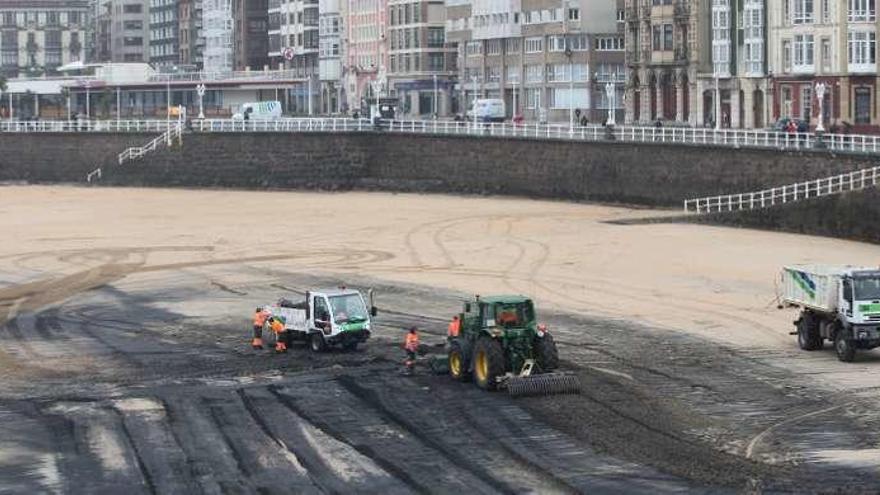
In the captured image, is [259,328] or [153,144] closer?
[259,328]

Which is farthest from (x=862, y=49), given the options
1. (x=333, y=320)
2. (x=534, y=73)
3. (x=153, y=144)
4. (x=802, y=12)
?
(x=333, y=320)

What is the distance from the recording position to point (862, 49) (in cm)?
10412

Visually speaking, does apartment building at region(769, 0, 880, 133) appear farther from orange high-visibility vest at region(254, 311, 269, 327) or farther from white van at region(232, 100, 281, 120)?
orange high-visibility vest at region(254, 311, 269, 327)

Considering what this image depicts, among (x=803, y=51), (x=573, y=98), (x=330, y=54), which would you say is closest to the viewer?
(x=803, y=51)

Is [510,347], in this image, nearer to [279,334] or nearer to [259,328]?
[279,334]

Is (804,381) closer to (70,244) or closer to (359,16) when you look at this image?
(70,244)

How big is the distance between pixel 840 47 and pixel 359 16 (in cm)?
8242

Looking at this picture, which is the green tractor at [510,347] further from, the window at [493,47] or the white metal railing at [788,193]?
the window at [493,47]

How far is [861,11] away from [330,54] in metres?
89.4

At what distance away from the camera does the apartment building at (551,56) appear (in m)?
142

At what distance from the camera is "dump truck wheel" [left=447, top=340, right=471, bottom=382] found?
4494cm

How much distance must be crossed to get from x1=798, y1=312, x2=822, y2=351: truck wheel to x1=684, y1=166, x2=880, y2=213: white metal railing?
2662 centimetres

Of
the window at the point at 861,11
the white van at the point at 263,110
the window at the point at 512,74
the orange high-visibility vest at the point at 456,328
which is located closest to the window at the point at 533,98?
the window at the point at 512,74

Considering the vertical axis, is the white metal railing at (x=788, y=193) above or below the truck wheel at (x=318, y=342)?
above
